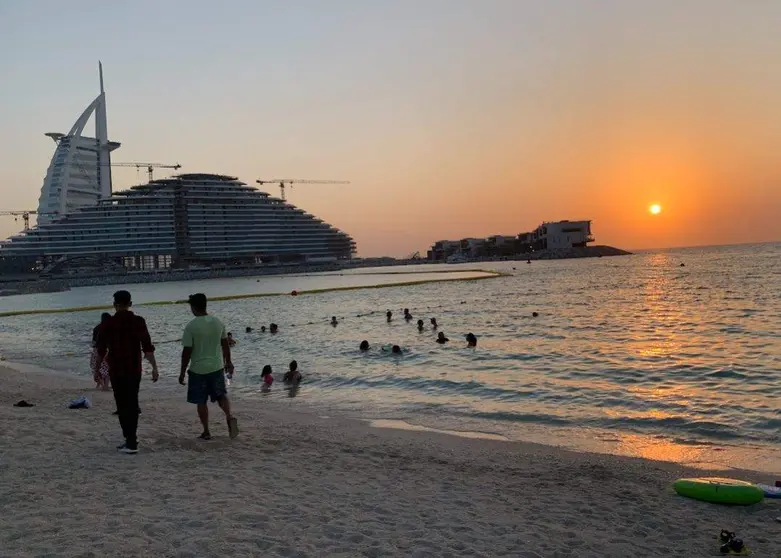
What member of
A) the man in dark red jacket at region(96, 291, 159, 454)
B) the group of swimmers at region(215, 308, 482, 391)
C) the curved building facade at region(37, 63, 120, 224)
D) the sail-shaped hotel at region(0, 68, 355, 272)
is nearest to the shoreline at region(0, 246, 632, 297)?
the sail-shaped hotel at region(0, 68, 355, 272)

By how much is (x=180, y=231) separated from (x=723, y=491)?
472 ft

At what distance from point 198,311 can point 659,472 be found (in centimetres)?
532

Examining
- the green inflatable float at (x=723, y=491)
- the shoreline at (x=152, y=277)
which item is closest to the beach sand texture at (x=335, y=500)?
the green inflatable float at (x=723, y=491)

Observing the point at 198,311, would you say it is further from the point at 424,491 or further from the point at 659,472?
the point at 659,472

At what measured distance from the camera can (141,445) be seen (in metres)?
7.33

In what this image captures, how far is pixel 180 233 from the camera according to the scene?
13988 centimetres

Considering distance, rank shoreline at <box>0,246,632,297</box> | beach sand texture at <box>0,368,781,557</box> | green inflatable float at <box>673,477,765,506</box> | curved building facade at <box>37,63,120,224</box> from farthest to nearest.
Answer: curved building facade at <box>37,63,120,224</box>
shoreline at <box>0,246,632,297</box>
green inflatable float at <box>673,477,765,506</box>
beach sand texture at <box>0,368,781,557</box>

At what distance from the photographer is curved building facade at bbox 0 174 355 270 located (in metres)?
131

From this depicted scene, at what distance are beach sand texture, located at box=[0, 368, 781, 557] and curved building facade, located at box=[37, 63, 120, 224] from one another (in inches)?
6982

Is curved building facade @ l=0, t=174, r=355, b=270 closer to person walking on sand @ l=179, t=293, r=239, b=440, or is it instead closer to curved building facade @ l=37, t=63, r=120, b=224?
curved building facade @ l=37, t=63, r=120, b=224

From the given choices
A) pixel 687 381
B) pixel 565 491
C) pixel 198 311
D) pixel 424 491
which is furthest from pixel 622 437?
pixel 198 311

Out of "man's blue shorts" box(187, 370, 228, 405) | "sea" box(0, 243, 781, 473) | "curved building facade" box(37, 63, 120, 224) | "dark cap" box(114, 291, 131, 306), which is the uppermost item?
"curved building facade" box(37, 63, 120, 224)

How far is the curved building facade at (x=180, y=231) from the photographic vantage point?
131375 mm

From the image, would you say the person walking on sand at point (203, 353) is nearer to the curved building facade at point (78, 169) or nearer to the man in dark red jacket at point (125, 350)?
the man in dark red jacket at point (125, 350)
